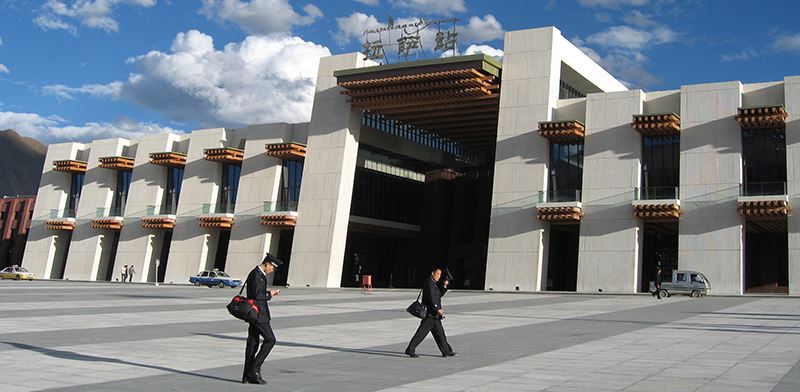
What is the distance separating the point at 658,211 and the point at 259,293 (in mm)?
37527

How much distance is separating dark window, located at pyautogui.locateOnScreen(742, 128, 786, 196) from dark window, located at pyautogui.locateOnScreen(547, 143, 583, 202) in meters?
9.97

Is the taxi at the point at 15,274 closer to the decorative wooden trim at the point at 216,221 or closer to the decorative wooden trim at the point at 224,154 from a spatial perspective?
the decorative wooden trim at the point at 216,221

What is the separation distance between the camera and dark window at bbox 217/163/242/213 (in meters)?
62.2

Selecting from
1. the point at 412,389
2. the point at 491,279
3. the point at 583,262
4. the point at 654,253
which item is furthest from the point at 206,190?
the point at 412,389

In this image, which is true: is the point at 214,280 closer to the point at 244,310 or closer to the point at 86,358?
the point at 86,358

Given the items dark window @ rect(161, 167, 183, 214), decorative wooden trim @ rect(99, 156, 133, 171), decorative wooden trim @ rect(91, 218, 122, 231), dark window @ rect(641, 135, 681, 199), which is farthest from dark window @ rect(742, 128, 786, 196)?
decorative wooden trim @ rect(99, 156, 133, 171)

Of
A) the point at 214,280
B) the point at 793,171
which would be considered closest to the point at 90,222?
the point at 214,280

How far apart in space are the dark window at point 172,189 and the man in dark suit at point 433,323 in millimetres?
53997

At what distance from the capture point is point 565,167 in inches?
1962

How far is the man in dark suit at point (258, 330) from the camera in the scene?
1093 cm

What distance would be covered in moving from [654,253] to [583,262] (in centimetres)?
1255

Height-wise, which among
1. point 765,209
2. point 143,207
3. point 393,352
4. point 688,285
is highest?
point 765,209

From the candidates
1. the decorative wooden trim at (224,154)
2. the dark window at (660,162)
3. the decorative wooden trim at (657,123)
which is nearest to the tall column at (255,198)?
the decorative wooden trim at (224,154)

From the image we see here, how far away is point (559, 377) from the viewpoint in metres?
11.6
